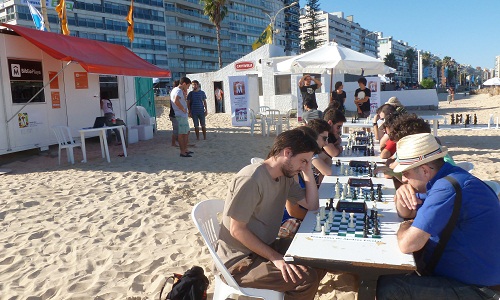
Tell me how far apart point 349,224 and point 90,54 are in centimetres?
899

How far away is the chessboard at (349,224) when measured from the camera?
2201 mm

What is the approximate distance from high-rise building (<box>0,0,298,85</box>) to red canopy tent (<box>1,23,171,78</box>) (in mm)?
32028

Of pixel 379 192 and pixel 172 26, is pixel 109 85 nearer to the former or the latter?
pixel 379 192

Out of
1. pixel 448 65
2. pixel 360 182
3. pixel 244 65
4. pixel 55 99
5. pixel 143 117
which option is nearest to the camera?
pixel 360 182

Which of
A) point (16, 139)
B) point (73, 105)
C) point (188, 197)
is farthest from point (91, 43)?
point (188, 197)

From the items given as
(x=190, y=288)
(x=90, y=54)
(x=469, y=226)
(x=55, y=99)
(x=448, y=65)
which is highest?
(x=448, y=65)

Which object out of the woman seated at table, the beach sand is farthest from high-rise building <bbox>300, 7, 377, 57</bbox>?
the woman seated at table

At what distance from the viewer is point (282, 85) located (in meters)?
19.5

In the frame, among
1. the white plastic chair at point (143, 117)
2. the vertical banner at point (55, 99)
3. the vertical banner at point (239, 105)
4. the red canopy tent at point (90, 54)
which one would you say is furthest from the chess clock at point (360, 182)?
the vertical banner at point (239, 105)

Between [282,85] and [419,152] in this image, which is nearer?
[419,152]

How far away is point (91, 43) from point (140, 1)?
174ft

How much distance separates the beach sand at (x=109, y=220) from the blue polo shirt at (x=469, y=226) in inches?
48.4

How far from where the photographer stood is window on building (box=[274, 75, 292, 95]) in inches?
762

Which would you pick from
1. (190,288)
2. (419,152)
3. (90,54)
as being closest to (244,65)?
(90,54)
